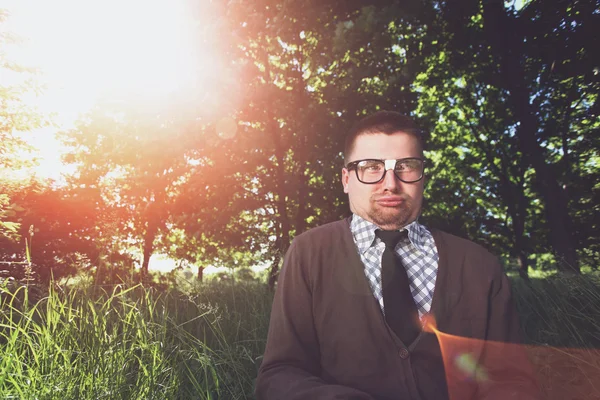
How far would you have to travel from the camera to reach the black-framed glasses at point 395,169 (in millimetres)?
1972

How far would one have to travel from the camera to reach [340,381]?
1.71 metres

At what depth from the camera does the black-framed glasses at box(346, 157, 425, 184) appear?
1.97 m

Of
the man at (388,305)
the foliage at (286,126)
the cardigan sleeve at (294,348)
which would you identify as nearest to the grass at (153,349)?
the cardigan sleeve at (294,348)

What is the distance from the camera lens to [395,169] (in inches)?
77.7

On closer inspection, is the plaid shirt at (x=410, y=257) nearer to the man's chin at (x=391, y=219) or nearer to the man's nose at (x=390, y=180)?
the man's chin at (x=391, y=219)

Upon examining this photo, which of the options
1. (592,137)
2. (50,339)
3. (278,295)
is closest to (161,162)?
(50,339)

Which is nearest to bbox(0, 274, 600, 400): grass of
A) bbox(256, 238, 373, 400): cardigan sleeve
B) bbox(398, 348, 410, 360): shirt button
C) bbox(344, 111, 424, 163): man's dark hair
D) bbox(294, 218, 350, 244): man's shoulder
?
bbox(256, 238, 373, 400): cardigan sleeve

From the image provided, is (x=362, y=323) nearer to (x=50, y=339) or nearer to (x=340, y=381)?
(x=340, y=381)

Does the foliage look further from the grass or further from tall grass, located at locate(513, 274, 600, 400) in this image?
the grass

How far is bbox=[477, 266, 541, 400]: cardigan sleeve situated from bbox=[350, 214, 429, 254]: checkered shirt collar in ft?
1.36

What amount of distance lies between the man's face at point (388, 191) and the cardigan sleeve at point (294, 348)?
42cm

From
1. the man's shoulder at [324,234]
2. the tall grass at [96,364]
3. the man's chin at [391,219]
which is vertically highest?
the man's chin at [391,219]

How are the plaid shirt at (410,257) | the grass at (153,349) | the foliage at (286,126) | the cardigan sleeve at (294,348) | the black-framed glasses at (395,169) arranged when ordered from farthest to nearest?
1. the foliage at (286,126)
2. the grass at (153,349)
3. the black-framed glasses at (395,169)
4. the plaid shirt at (410,257)
5. the cardigan sleeve at (294,348)

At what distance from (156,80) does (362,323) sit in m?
5.63
